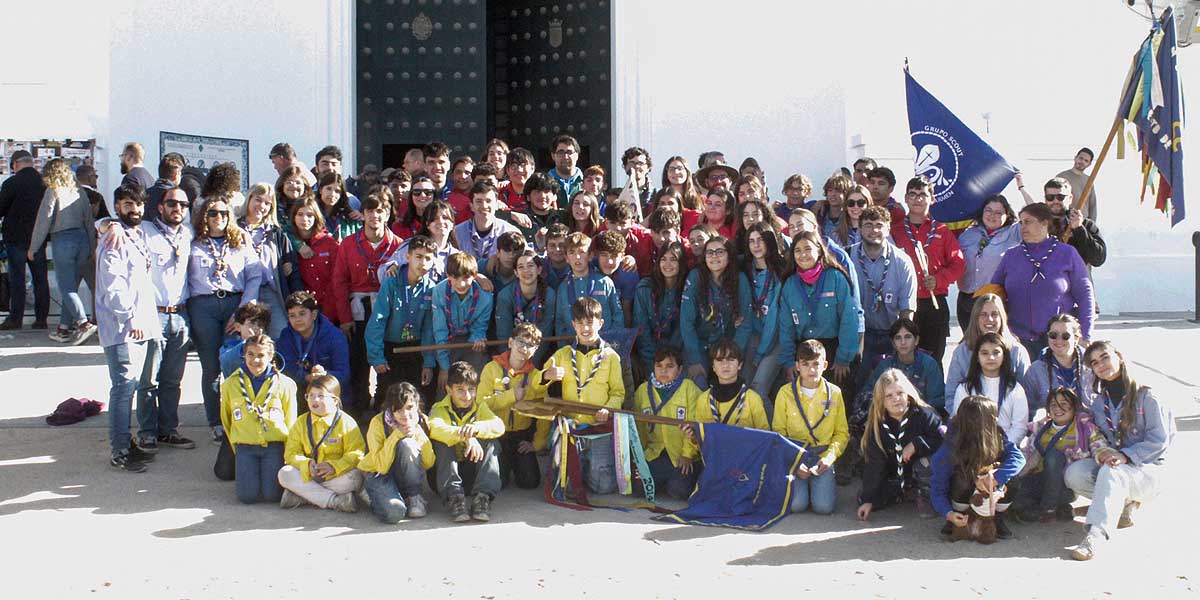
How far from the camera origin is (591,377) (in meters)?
6.50

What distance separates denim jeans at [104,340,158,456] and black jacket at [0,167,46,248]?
13.9 feet

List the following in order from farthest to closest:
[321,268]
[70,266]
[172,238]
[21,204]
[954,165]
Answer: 1. [21,204]
2. [70,266]
3. [954,165]
4. [321,268]
5. [172,238]

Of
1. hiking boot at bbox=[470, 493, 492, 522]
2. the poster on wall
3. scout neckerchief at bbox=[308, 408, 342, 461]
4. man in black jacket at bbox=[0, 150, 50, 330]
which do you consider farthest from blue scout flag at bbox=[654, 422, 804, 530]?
man in black jacket at bbox=[0, 150, 50, 330]

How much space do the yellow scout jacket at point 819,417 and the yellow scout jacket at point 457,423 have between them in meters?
1.43

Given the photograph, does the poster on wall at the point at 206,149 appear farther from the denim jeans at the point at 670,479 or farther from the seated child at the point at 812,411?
the seated child at the point at 812,411

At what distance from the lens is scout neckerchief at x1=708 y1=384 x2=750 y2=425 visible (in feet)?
20.7

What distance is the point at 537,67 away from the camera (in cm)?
1214

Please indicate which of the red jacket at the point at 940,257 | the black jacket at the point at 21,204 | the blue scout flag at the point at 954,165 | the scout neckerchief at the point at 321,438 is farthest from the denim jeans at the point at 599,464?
the black jacket at the point at 21,204

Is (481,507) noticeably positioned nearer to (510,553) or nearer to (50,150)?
(510,553)

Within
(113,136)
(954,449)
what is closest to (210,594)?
(954,449)

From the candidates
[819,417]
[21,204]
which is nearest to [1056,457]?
[819,417]

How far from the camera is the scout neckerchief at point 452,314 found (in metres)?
6.91

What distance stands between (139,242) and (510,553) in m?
2.80

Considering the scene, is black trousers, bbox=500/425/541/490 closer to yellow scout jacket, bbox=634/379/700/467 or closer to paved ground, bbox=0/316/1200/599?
paved ground, bbox=0/316/1200/599
